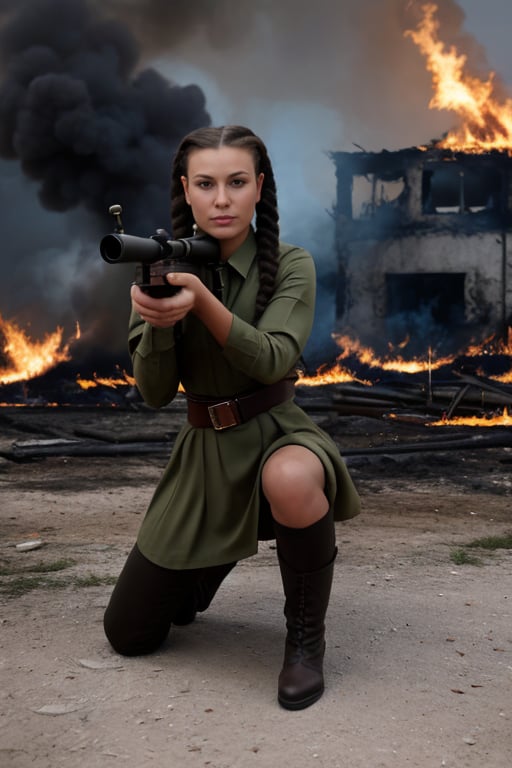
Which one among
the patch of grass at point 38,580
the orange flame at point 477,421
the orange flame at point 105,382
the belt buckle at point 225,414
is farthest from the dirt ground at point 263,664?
the orange flame at point 105,382

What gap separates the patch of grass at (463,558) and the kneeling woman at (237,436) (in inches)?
63.5

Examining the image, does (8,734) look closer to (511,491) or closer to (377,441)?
(511,491)

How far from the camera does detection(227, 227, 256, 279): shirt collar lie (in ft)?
9.97

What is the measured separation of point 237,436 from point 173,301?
0.64 metres

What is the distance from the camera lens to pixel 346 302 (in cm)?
2098

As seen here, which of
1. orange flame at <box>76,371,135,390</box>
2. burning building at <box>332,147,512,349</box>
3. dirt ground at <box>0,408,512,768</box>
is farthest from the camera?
burning building at <box>332,147,512,349</box>

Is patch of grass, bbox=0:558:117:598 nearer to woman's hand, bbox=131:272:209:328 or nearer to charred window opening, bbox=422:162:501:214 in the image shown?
woman's hand, bbox=131:272:209:328

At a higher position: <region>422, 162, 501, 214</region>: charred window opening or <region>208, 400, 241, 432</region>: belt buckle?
<region>422, 162, 501, 214</region>: charred window opening

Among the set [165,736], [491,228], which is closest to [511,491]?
[165,736]

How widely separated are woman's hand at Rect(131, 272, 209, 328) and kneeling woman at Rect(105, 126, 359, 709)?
0.44 feet

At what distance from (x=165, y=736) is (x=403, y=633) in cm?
118

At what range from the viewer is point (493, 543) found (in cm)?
495

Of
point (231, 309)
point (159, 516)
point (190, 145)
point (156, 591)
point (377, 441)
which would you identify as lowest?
point (377, 441)

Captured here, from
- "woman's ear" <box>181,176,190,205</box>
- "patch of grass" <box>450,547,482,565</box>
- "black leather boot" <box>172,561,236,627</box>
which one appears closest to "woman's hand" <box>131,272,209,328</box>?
"woman's ear" <box>181,176,190,205</box>
